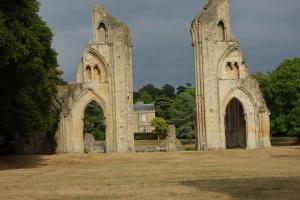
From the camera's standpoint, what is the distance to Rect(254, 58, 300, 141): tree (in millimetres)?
54062

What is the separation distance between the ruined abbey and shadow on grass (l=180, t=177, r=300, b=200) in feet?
87.2

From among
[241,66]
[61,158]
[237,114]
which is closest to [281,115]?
[237,114]

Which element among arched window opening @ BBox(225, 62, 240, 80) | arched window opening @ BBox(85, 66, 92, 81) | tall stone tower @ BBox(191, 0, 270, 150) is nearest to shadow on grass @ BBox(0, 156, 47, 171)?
arched window opening @ BBox(85, 66, 92, 81)

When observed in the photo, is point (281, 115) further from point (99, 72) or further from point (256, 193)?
point (256, 193)

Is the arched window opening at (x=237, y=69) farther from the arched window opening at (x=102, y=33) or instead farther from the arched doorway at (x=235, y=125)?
the arched window opening at (x=102, y=33)

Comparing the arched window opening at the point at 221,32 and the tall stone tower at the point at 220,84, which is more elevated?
the arched window opening at the point at 221,32

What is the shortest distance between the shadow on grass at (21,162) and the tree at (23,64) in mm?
1837

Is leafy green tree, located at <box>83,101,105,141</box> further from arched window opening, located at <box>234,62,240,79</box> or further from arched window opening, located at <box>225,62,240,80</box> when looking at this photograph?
arched window opening, located at <box>234,62,240,79</box>

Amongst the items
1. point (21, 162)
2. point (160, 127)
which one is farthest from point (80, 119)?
point (160, 127)

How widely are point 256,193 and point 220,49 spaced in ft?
105

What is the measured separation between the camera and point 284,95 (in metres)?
55.5

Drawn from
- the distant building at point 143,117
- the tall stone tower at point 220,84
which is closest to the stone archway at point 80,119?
the tall stone tower at point 220,84

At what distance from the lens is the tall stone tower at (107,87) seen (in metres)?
44.0

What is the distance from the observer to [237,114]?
48812 mm
